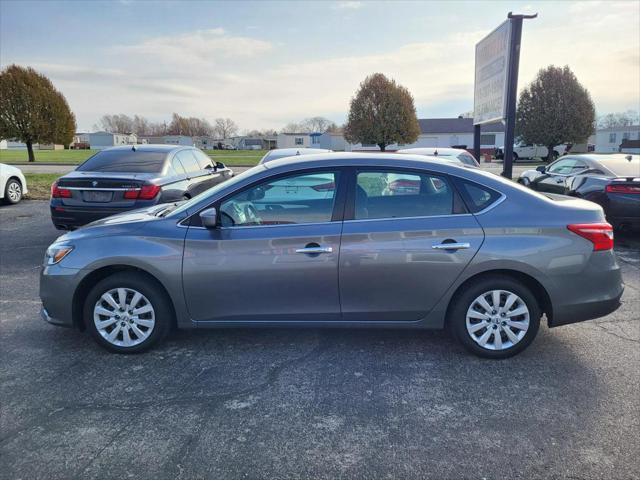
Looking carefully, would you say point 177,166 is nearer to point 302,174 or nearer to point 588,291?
point 302,174

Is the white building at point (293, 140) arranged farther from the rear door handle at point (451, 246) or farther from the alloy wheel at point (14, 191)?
the rear door handle at point (451, 246)

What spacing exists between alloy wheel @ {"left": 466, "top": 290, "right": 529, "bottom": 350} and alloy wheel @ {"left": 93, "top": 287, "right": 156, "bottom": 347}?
2608 mm

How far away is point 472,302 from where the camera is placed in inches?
142

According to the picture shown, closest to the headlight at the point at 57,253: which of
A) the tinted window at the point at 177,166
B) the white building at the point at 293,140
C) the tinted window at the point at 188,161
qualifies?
the tinted window at the point at 177,166

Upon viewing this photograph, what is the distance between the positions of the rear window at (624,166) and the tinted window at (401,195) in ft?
18.8

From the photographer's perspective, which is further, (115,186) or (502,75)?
(502,75)

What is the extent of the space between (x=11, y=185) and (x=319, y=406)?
1258 centimetres

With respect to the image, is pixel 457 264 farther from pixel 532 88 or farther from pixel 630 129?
pixel 630 129

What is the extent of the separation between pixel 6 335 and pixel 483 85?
1258 cm

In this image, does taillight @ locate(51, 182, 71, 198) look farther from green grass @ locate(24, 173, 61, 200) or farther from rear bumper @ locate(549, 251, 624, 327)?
green grass @ locate(24, 173, 61, 200)

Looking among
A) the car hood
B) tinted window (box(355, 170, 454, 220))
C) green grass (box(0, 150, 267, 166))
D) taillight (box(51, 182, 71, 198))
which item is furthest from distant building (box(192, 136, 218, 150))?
tinted window (box(355, 170, 454, 220))

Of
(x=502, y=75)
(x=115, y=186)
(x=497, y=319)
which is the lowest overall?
(x=497, y=319)

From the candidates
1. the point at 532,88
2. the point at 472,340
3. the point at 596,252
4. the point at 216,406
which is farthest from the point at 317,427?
the point at 532,88

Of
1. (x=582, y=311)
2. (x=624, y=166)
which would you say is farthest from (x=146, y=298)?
(x=624, y=166)
